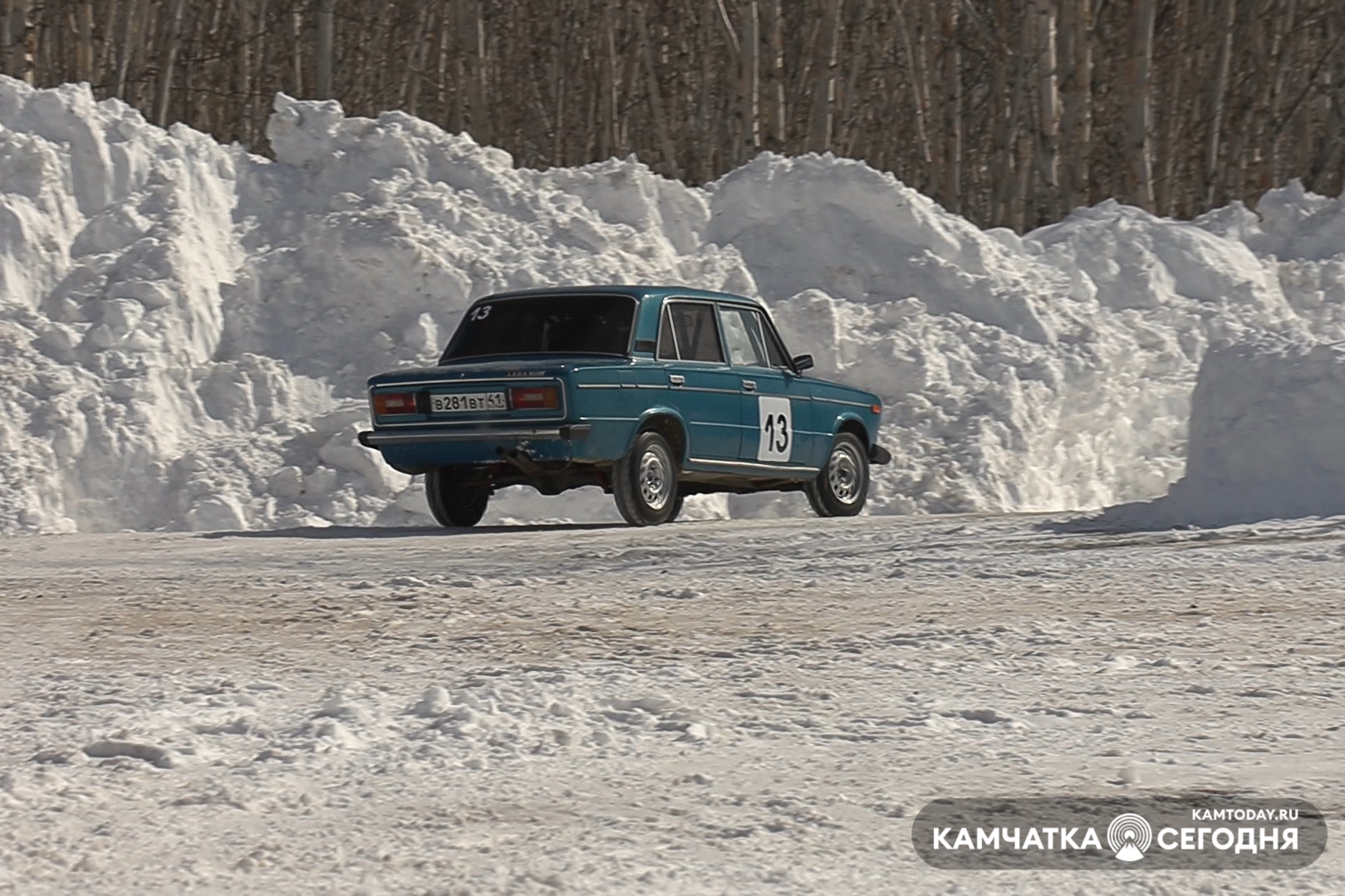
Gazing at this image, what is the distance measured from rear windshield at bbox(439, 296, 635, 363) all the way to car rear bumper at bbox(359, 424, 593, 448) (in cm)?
75

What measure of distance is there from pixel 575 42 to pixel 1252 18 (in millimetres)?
14933

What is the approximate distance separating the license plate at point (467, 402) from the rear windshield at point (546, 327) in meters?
0.67

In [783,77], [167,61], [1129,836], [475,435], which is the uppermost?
[783,77]

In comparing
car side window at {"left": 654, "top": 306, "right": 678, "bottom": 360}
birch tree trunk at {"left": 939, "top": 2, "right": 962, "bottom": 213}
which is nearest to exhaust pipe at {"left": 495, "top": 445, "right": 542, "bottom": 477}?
car side window at {"left": 654, "top": 306, "right": 678, "bottom": 360}

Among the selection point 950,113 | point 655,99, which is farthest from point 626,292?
point 655,99

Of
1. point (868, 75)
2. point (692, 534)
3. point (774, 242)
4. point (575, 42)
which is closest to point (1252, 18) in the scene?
point (868, 75)

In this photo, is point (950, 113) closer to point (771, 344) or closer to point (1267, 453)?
point (771, 344)

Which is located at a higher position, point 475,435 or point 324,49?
point 324,49

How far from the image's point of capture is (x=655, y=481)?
1341 cm

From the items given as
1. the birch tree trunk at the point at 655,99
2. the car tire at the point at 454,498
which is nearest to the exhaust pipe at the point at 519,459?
the car tire at the point at 454,498

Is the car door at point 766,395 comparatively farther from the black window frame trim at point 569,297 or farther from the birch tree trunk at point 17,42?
the birch tree trunk at point 17,42

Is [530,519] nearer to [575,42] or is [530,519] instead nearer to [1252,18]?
[1252,18]

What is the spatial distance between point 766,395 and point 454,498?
212 centimetres

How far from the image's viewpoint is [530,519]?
1580 cm
